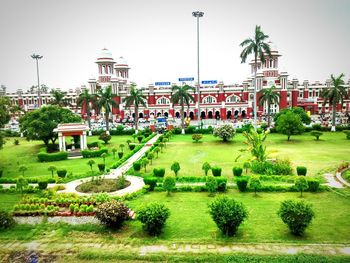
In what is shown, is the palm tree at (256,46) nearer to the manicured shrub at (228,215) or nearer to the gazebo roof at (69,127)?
the gazebo roof at (69,127)

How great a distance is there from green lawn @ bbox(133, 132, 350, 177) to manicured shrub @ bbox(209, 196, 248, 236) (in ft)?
34.4

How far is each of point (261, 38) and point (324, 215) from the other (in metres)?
28.8

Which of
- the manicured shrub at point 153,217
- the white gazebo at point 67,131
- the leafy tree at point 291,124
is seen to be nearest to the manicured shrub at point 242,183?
the manicured shrub at point 153,217

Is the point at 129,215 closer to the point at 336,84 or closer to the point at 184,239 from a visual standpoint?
the point at 184,239

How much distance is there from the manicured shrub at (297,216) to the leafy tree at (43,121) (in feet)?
94.0

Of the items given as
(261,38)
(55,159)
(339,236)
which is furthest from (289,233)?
(261,38)

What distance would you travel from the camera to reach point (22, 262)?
1082 centimetres

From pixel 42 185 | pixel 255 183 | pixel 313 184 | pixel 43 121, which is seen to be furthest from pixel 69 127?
pixel 313 184

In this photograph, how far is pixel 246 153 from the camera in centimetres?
3050

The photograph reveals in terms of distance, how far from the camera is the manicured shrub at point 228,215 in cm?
1198

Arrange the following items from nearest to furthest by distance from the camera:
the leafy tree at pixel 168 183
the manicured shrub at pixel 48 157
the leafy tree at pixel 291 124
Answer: the leafy tree at pixel 168 183
the manicured shrub at pixel 48 157
the leafy tree at pixel 291 124

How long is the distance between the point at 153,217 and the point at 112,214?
74.0 inches

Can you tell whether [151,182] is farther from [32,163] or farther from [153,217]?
[32,163]

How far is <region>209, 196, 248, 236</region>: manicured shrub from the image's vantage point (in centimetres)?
1198
